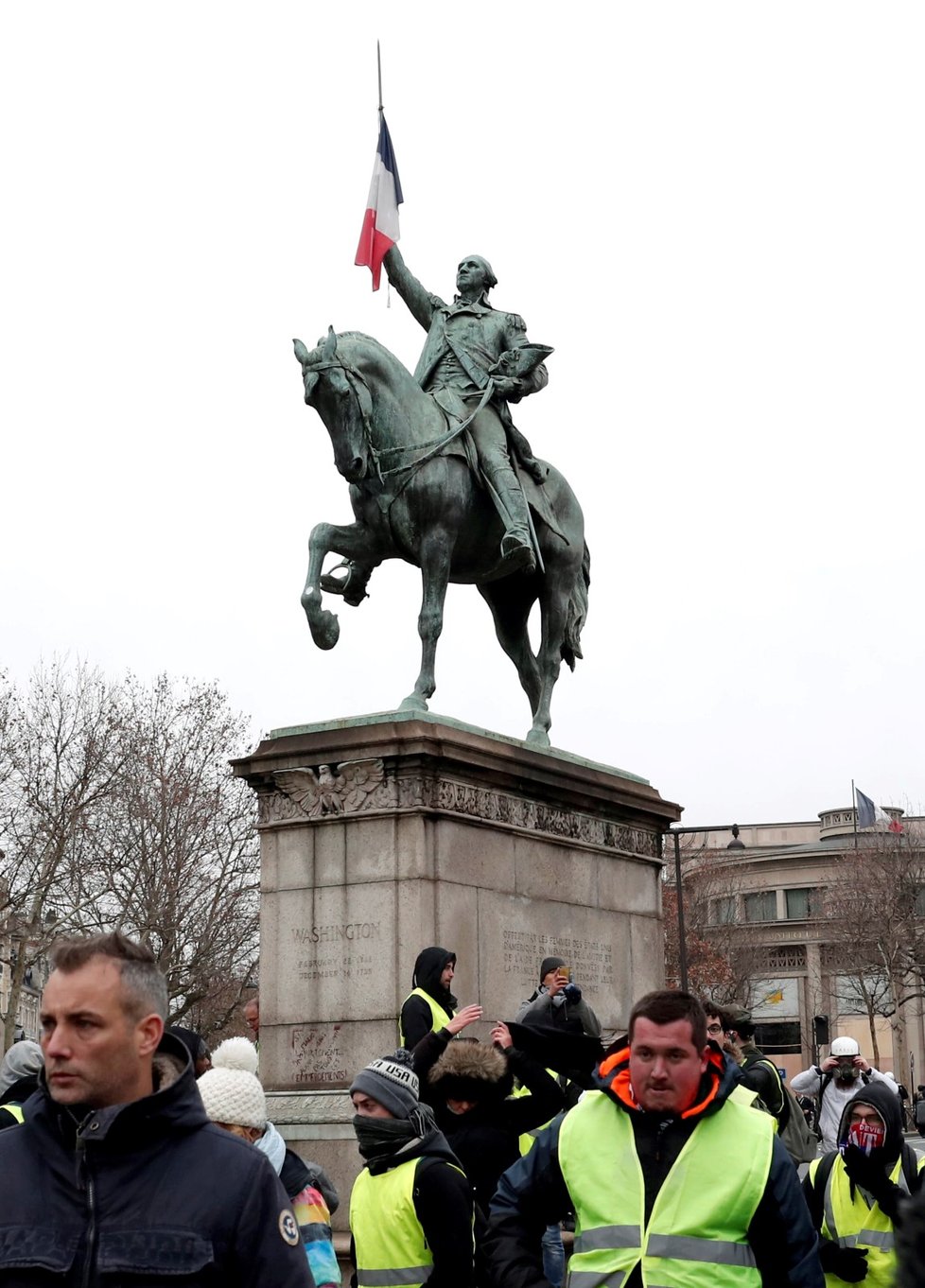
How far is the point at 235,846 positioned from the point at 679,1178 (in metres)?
38.6

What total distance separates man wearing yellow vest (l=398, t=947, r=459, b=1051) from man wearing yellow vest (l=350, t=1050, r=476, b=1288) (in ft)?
13.4

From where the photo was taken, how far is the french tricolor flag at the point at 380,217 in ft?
54.6

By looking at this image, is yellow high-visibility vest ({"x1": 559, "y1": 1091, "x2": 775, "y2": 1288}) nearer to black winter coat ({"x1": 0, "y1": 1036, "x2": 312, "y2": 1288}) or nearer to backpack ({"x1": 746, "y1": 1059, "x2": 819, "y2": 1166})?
black winter coat ({"x1": 0, "y1": 1036, "x2": 312, "y2": 1288})

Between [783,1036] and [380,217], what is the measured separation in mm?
82013

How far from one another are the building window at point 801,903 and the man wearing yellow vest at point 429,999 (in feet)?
275

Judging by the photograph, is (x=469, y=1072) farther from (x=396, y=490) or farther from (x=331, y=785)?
(x=396, y=490)

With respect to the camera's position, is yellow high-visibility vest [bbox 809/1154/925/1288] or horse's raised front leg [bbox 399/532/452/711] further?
horse's raised front leg [bbox 399/532/452/711]

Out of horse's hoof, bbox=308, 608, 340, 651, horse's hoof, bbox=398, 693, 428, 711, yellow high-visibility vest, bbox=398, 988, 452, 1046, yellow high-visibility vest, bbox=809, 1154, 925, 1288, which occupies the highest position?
horse's hoof, bbox=308, 608, 340, 651

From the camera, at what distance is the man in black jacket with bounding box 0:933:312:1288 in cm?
336

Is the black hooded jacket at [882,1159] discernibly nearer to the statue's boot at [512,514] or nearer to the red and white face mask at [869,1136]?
the red and white face mask at [869,1136]

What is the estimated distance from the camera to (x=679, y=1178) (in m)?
4.70

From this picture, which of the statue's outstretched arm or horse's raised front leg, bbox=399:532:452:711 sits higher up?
the statue's outstretched arm

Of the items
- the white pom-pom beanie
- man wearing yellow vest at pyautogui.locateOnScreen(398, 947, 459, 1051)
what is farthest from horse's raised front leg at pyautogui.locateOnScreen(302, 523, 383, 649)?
the white pom-pom beanie

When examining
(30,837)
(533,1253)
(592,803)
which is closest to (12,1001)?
(30,837)
